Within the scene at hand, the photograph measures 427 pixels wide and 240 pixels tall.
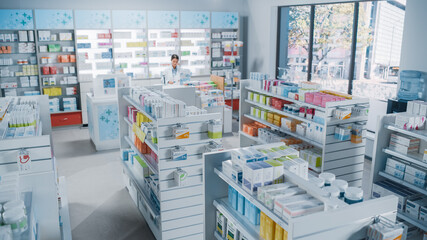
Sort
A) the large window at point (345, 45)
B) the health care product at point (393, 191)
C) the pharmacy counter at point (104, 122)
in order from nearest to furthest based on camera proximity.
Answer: the health care product at point (393, 191)
the pharmacy counter at point (104, 122)
the large window at point (345, 45)

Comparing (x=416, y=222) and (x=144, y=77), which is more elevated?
(x=144, y=77)

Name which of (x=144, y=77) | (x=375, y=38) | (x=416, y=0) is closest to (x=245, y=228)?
(x=416, y=0)

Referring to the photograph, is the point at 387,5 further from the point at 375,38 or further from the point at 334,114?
the point at 334,114

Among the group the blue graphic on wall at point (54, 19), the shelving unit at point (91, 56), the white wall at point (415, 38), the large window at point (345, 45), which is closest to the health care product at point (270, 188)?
the white wall at point (415, 38)

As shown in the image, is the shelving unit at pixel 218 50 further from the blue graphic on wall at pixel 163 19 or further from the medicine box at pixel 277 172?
the medicine box at pixel 277 172

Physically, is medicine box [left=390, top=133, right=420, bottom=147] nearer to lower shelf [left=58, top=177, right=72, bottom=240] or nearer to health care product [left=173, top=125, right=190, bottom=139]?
health care product [left=173, top=125, right=190, bottom=139]

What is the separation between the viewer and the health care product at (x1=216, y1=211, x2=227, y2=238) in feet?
10.5

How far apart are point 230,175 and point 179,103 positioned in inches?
60.8

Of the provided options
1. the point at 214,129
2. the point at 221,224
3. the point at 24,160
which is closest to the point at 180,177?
the point at 214,129

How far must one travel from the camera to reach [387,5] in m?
7.89

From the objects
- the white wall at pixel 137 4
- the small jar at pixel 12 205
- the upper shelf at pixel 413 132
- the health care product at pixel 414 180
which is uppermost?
the white wall at pixel 137 4

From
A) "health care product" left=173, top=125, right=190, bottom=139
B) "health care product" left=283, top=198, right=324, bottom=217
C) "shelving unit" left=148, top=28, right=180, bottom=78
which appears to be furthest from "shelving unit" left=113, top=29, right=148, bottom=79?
"health care product" left=283, top=198, right=324, bottom=217

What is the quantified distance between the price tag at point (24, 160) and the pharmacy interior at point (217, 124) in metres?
0.01

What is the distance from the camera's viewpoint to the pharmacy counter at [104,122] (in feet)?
25.5
